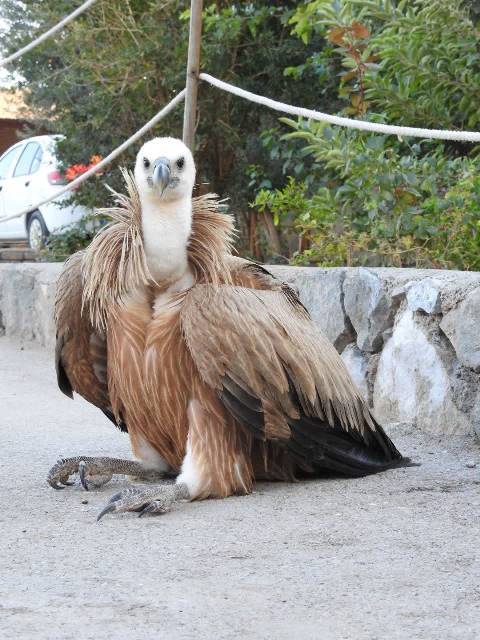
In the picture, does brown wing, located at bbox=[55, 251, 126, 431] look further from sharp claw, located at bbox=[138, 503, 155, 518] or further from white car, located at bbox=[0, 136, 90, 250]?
white car, located at bbox=[0, 136, 90, 250]

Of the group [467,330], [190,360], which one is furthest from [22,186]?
[190,360]

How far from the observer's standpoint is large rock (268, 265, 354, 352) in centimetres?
560

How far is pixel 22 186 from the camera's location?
14.6 metres

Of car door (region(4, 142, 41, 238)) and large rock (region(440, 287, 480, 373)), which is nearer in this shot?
large rock (region(440, 287, 480, 373))

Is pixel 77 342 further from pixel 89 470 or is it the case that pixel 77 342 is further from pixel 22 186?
pixel 22 186

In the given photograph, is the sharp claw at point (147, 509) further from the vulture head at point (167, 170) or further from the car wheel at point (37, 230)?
the car wheel at point (37, 230)

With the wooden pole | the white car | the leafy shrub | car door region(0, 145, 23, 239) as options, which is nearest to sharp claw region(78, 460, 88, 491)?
the wooden pole

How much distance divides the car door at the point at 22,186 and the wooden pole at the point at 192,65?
861 centimetres

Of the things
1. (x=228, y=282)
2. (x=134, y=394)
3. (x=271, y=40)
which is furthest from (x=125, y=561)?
(x=271, y=40)

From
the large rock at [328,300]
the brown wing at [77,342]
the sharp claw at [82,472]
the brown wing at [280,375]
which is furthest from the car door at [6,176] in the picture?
the brown wing at [280,375]

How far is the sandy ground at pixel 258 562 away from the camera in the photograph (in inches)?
102

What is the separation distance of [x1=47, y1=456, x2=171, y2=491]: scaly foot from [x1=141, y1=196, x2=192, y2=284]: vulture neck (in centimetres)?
68

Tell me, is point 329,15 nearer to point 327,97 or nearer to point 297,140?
point 297,140

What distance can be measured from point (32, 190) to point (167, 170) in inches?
422
